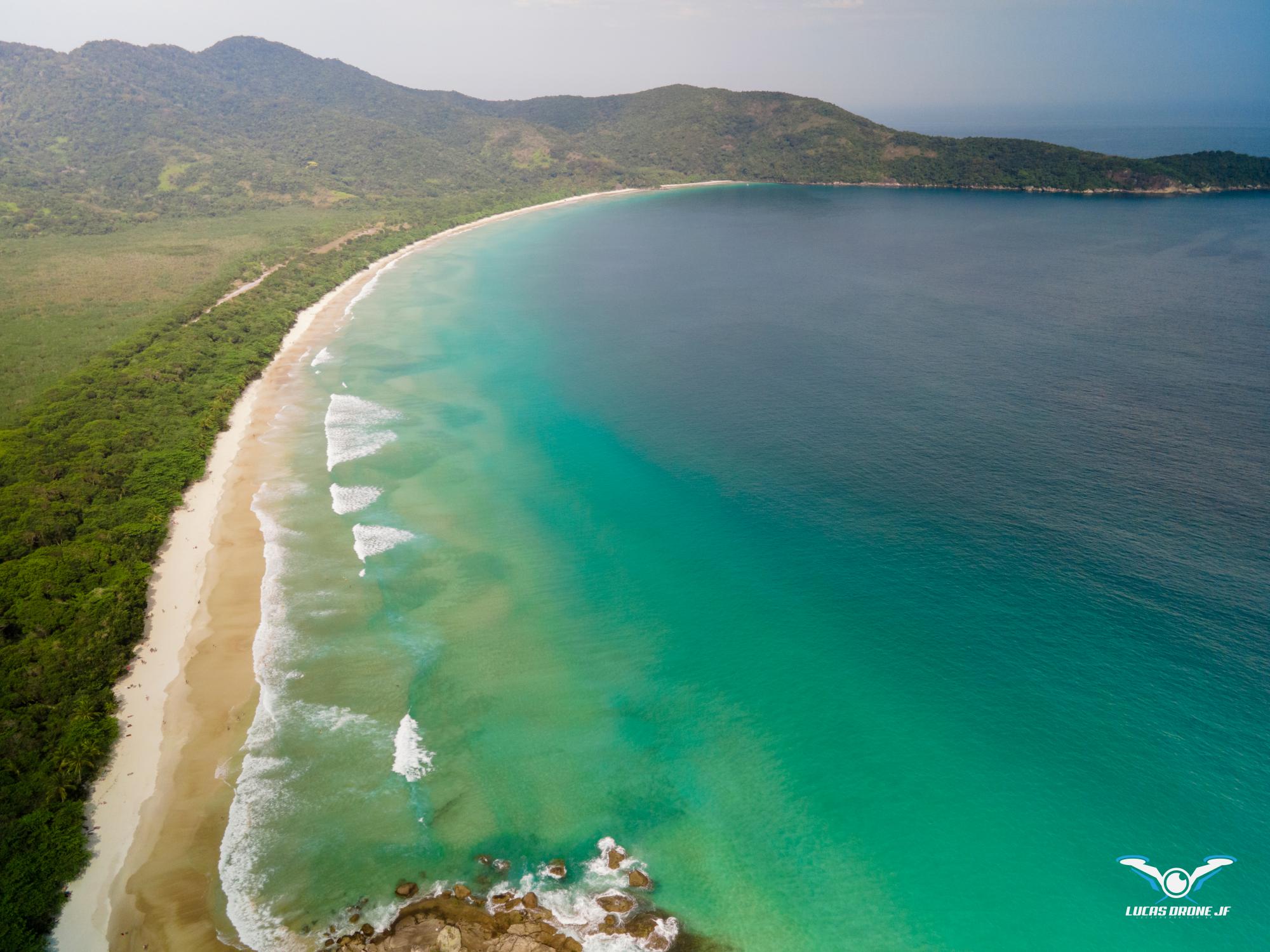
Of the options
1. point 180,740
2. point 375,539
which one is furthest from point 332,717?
point 375,539

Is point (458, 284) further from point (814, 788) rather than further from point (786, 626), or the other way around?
point (814, 788)

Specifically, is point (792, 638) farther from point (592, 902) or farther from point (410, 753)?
point (410, 753)

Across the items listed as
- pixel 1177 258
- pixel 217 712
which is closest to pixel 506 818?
pixel 217 712

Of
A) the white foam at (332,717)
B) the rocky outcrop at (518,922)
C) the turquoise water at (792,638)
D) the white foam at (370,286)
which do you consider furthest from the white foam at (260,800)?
the white foam at (370,286)

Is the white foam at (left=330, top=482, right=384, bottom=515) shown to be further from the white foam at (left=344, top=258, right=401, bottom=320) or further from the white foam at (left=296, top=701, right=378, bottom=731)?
the white foam at (left=344, top=258, right=401, bottom=320)

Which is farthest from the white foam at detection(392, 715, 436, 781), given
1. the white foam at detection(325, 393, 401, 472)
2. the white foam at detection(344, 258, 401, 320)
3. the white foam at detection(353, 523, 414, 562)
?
the white foam at detection(344, 258, 401, 320)
